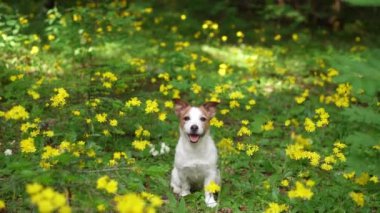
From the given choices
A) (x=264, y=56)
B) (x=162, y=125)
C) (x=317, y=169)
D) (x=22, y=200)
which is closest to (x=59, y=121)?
(x=162, y=125)

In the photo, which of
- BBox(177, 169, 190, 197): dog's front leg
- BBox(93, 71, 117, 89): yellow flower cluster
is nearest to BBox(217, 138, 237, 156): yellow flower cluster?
BBox(177, 169, 190, 197): dog's front leg

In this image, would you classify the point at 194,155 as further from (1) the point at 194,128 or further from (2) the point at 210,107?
(2) the point at 210,107

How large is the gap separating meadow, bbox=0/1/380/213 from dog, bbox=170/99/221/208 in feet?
0.64

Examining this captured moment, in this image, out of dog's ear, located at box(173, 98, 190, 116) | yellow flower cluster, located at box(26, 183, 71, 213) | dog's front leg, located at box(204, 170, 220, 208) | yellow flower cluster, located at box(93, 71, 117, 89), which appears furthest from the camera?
yellow flower cluster, located at box(93, 71, 117, 89)

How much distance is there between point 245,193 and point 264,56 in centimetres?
621

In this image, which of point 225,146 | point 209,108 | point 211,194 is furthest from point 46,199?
point 209,108

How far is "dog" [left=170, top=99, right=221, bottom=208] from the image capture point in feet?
18.2

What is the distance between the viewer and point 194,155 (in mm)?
5637

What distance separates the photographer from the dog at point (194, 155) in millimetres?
5559

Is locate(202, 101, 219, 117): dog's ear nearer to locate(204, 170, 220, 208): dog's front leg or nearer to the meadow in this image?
the meadow

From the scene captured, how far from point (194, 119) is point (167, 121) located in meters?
2.32

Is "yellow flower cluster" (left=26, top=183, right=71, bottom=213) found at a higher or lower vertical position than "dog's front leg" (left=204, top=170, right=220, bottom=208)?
higher

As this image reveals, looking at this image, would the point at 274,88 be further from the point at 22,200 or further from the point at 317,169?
the point at 22,200

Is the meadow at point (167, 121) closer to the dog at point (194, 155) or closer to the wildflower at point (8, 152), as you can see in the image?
the wildflower at point (8, 152)
